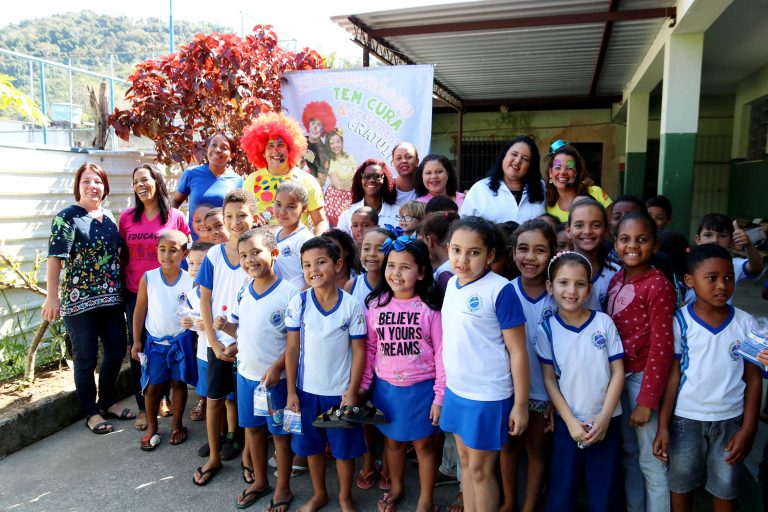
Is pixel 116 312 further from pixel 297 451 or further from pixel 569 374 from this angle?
pixel 569 374

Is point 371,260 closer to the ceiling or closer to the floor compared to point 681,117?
closer to the floor

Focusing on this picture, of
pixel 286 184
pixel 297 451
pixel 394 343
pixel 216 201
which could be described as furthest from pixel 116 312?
pixel 394 343

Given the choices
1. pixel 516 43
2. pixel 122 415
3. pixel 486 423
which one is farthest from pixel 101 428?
pixel 516 43

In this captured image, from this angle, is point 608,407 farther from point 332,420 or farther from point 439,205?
point 439,205

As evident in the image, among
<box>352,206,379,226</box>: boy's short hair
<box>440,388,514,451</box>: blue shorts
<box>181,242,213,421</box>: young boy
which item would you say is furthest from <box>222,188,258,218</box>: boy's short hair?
<box>440,388,514,451</box>: blue shorts

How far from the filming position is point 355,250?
122 inches

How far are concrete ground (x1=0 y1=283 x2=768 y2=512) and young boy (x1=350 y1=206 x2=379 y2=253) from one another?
4.40 ft

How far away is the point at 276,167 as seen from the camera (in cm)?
366

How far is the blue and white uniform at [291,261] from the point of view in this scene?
3.02 meters

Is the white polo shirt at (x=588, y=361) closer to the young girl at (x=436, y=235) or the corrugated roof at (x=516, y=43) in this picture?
the young girl at (x=436, y=235)

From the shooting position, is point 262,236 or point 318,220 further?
point 318,220

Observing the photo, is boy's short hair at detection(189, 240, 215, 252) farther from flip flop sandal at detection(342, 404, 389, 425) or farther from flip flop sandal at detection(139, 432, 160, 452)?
flip flop sandal at detection(342, 404, 389, 425)

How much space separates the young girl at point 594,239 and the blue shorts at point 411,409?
0.84 metres

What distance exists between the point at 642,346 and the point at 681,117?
3.98 metres
